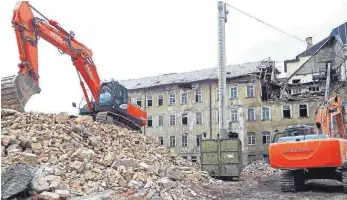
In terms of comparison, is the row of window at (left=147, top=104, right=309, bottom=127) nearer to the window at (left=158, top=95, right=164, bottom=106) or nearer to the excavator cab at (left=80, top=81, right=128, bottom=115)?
the window at (left=158, top=95, right=164, bottom=106)

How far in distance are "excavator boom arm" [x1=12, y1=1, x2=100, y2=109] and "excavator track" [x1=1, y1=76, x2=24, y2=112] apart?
0.45ft

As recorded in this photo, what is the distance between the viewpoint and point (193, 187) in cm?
1051

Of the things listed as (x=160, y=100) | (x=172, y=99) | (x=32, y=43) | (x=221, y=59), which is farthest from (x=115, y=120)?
(x=160, y=100)

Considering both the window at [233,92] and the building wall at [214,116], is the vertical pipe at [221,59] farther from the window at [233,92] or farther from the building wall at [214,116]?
the window at [233,92]

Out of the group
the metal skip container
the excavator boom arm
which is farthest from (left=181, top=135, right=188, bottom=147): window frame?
the excavator boom arm

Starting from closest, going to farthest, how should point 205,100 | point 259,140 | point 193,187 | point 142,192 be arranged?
point 142,192
point 193,187
point 259,140
point 205,100

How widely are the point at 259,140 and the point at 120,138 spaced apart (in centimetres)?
2457

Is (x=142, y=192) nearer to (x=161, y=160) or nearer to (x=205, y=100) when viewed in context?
(x=161, y=160)

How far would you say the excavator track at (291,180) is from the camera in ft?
37.4

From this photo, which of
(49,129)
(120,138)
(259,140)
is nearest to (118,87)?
(120,138)

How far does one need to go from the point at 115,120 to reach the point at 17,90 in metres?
7.11

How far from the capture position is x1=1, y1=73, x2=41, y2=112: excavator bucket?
10602 mm

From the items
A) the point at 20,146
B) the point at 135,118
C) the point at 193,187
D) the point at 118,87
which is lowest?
the point at 193,187

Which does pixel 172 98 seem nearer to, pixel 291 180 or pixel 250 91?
pixel 250 91
